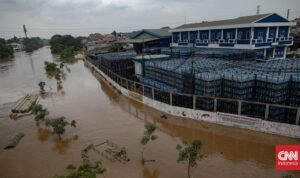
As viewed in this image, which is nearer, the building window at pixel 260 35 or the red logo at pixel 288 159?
the red logo at pixel 288 159

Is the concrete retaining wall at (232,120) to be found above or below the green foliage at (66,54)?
below

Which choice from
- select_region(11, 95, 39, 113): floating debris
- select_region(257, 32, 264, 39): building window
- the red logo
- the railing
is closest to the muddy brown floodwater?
the red logo

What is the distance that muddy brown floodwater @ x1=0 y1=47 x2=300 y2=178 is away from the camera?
10.6 metres

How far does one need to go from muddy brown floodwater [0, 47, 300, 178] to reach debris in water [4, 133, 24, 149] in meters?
0.35

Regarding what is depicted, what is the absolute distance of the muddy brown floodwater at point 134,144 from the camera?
1058 centimetres

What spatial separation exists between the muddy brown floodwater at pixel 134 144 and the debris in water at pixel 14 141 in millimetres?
352

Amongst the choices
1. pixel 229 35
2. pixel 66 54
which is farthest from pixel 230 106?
pixel 66 54

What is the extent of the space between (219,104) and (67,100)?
17.3m

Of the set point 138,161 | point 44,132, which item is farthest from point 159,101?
point 44,132

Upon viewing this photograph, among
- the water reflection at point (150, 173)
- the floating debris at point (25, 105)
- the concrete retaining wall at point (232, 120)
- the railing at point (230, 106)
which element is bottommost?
the water reflection at point (150, 173)

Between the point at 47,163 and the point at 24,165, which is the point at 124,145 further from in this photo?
the point at 24,165

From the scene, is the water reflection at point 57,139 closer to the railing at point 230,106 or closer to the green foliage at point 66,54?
the railing at point 230,106

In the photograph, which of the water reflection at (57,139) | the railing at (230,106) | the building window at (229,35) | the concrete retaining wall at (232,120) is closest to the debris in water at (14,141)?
the water reflection at (57,139)

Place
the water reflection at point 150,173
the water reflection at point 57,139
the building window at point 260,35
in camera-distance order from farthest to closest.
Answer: the building window at point 260,35
the water reflection at point 57,139
the water reflection at point 150,173
